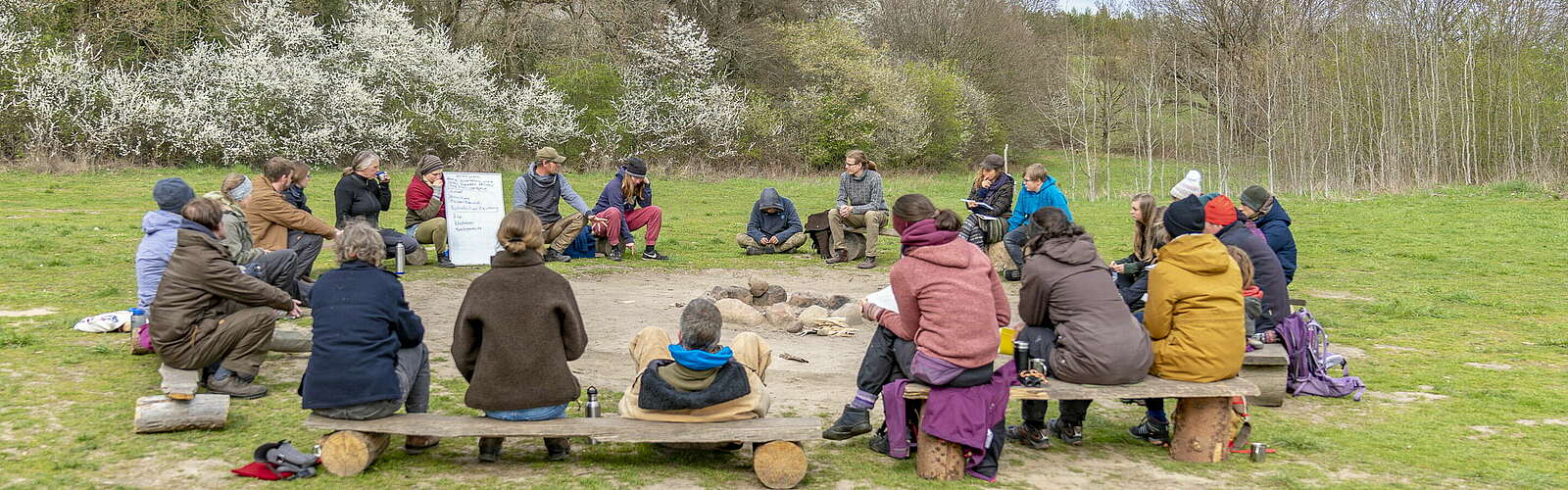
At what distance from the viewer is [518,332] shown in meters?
5.63

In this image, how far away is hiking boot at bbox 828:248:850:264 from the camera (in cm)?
1480

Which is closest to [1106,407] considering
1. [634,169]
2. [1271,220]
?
[1271,220]

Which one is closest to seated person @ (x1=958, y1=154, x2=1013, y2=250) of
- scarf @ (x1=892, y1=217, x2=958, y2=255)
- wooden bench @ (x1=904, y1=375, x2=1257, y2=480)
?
wooden bench @ (x1=904, y1=375, x2=1257, y2=480)

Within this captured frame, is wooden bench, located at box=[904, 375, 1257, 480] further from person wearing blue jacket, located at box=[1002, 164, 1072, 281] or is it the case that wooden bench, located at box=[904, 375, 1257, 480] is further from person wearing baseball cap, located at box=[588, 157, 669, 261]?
person wearing baseball cap, located at box=[588, 157, 669, 261]

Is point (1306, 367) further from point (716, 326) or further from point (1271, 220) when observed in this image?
point (716, 326)

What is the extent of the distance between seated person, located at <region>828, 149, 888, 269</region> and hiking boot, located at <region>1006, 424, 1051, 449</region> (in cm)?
770

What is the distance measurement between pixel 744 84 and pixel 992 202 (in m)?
26.5

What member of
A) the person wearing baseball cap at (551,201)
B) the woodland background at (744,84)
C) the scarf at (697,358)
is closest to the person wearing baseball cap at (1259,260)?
the scarf at (697,358)

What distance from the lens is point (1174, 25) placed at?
40.1m

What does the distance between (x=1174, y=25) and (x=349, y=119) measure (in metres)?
27.8

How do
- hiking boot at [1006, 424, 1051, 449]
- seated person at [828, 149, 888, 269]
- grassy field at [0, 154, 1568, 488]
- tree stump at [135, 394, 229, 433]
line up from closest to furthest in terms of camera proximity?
grassy field at [0, 154, 1568, 488], tree stump at [135, 394, 229, 433], hiking boot at [1006, 424, 1051, 449], seated person at [828, 149, 888, 269]

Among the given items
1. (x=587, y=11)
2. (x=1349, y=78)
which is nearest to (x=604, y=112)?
(x=587, y=11)

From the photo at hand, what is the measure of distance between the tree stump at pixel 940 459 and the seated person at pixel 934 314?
1.01 feet

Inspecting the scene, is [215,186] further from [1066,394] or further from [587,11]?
[1066,394]
